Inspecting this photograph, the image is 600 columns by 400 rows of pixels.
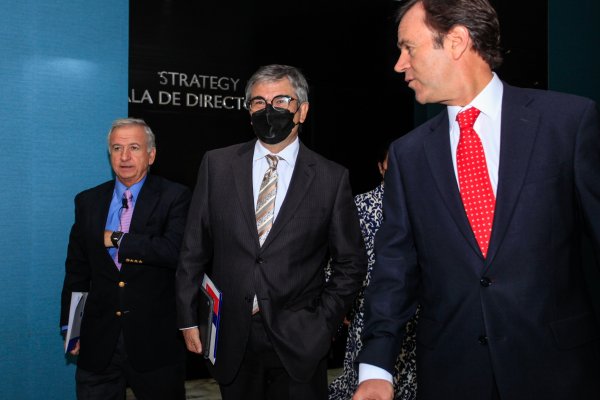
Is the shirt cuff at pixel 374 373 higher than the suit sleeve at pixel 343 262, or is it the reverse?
the suit sleeve at pixel 343 262

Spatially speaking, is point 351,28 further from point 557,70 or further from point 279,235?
point 279,235

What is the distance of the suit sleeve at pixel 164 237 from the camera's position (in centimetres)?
277

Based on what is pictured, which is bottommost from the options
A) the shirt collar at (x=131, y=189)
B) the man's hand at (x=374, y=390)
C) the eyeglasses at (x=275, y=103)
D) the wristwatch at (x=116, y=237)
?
the man's hand at (x=374, y=390)

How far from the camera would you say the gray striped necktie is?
8.12 feet

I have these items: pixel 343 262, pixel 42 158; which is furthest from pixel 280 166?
pixel 42 158

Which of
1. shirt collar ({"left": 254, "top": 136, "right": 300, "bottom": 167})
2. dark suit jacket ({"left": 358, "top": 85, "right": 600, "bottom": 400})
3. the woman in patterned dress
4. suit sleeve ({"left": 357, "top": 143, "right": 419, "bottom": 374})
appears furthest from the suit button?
the woman in patterned dress

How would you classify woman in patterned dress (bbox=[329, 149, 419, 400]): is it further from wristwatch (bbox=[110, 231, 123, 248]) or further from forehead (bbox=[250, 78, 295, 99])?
wristwatch (bbox=[110, 231, 123, 248])

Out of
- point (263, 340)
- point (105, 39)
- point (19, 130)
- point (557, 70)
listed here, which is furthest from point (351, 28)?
point (263, 340)

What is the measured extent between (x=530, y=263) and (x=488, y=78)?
0.55 meters

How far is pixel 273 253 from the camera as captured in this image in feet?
7.93

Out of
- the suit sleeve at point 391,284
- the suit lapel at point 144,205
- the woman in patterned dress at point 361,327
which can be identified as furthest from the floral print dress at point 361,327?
→ the suit sleeve at point 391,284

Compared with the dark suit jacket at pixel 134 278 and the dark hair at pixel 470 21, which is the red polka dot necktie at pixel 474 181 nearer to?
the dark hair at pixel 470 21

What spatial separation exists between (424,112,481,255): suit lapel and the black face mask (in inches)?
35.9

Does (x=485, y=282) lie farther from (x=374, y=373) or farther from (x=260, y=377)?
(x=260, y=377)
